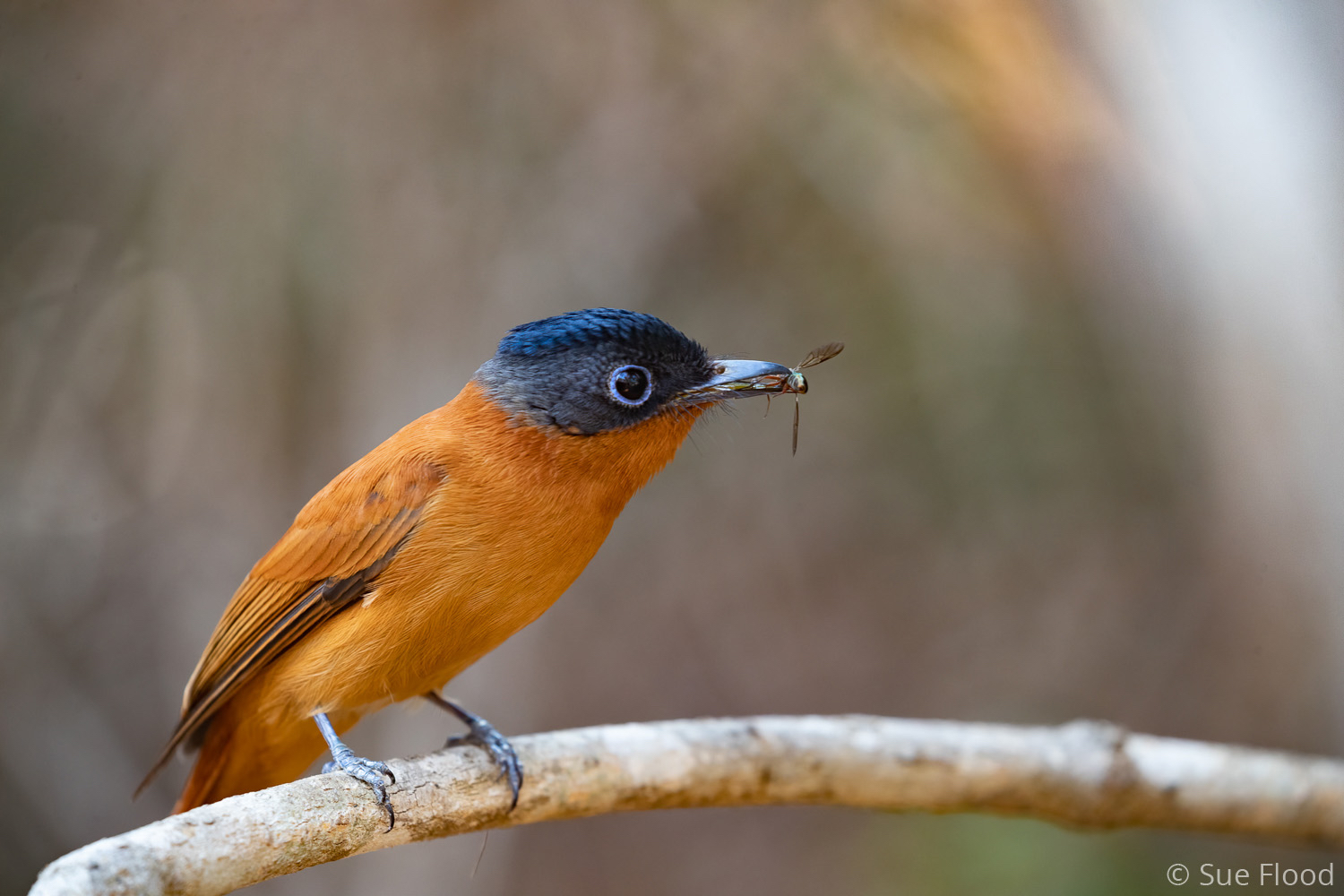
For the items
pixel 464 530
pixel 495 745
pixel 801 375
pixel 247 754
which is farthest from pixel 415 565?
pixel 801 375

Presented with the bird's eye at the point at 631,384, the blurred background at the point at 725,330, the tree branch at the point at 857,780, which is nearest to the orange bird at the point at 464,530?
the bird's eye at the point at 631,384

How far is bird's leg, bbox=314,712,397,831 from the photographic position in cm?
224

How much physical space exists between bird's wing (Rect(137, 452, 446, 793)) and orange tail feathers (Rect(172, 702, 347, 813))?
0.29 feet

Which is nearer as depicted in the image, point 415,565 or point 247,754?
point 415,565

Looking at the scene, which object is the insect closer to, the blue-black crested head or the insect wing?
the insect wing

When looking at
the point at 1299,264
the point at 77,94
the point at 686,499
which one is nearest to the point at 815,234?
the point at 686,499

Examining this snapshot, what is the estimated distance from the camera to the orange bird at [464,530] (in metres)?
2.38

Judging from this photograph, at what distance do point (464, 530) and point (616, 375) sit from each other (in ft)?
1.68

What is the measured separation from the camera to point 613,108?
4.50 meters

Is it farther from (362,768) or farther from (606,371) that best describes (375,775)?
(606,371)

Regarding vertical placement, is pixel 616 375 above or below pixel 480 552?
above

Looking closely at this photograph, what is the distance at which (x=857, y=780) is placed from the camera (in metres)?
2.99

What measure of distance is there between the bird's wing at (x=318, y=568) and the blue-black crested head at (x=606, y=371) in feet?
1.09

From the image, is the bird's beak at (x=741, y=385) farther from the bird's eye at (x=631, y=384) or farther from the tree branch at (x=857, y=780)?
the tree branch at (x=857, y=780)
